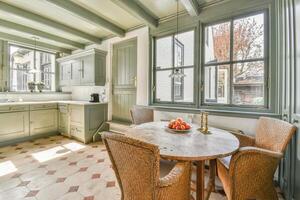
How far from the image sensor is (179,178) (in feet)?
3.94

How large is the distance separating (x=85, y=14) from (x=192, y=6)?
2.00 m

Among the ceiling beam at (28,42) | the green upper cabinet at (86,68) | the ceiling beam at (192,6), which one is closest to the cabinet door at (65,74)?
the green upper cabinet at (86,68)

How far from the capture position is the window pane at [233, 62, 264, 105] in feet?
7.99

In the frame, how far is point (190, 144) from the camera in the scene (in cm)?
148

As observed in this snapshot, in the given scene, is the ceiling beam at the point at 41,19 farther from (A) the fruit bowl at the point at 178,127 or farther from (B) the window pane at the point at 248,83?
(B) the window pane at the point at 248,83

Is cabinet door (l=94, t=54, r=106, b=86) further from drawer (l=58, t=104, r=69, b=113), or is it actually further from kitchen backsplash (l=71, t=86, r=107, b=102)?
drawer (l=58, t=104, r=69, b=113)

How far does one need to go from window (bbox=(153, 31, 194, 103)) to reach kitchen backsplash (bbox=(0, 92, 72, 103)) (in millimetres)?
3541

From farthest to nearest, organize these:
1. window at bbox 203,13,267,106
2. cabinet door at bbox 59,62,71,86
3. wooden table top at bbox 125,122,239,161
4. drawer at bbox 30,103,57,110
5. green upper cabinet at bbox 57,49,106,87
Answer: cabinet door at bbox 59,62,71,86, green upper cabinet at bbox 57,49,106,87, drawer at bbox 30,103,57,110, window at bbox 203,13,267,106, wooden table top at bbox 125,122,239,161

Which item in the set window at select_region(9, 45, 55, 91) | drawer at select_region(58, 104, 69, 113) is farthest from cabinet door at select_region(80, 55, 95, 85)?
window at select_region(9, 45, 55, 91)

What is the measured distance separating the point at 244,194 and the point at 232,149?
40 cm

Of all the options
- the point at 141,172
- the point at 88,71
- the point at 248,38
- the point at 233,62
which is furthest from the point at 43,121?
the point at 248,38

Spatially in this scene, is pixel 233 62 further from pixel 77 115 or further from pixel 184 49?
pixel 77 115

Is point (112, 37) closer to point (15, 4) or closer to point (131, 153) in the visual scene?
point (15, 4)

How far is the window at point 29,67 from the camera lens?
441 centimetres
